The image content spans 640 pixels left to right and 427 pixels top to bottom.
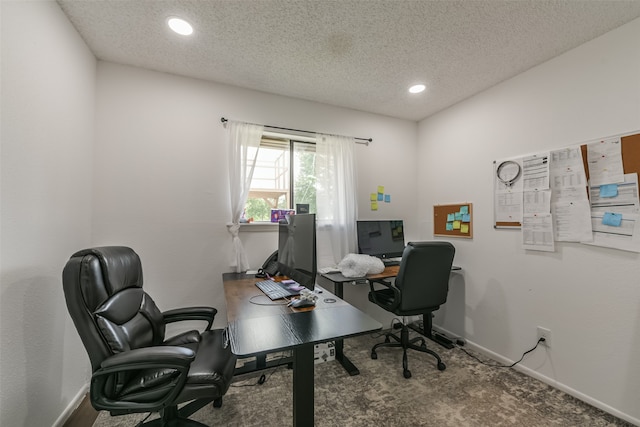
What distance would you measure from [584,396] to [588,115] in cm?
A: 206

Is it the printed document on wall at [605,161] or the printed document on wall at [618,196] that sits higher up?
the printed document on wall at [605,161]

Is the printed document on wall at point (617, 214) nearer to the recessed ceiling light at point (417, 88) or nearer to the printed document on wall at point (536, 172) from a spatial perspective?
the printed document on wall at point (536, 172)

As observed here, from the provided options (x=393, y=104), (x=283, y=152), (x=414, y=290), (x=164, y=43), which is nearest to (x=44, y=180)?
(x=164, y=43)

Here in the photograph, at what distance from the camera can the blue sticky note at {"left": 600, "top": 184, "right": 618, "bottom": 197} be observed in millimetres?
1708

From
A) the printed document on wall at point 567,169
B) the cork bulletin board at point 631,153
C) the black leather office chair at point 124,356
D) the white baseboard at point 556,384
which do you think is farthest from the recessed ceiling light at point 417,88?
the black leather office chair at point 124,356

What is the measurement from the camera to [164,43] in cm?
192

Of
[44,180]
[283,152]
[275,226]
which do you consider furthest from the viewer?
[283,152]

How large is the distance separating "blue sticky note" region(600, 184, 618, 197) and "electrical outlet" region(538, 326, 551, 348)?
44.5 inches

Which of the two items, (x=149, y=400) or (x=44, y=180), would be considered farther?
(x=44, y=180)

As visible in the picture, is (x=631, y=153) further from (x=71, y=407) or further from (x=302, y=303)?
(x=71, y=407)

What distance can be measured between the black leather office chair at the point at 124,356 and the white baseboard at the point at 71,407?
73cm

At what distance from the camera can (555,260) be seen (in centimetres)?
202

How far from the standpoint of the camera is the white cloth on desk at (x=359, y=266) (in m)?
2.44

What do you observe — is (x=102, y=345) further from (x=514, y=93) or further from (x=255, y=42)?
(x=514, y=93)
